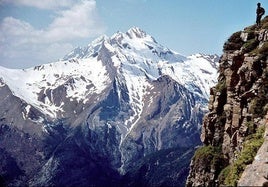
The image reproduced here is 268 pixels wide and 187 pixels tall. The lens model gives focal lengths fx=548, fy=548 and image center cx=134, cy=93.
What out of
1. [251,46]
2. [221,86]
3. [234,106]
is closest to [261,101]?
[234,106]

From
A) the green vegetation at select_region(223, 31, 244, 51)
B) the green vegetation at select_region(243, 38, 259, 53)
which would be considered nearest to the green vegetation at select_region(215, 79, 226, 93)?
the green vegetation at select_region(223, 31, 244, 51)

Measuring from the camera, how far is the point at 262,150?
30.7 meters

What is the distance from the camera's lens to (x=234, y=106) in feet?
243

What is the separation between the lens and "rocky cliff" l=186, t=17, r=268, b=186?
66562 mm

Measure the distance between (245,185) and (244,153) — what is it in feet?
51.5

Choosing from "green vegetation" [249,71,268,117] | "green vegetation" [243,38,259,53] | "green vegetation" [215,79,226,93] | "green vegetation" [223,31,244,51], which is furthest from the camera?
"green vegetation" [223,31,244,51]

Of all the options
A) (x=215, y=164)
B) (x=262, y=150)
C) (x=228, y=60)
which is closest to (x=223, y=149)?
(x=215, y=164)

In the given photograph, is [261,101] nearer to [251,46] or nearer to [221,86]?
[251,46]

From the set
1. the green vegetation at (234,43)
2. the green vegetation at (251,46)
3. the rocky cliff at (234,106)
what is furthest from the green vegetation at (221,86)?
the green vegetation at (251,46)

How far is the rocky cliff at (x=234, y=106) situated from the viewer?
218 feet

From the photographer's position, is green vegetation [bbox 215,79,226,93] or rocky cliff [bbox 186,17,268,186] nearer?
rocky cliff [bbox 186,17,268,186]

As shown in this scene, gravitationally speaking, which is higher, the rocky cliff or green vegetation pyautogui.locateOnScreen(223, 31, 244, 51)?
green vegetation pyautogui.locateOnScreen(223, 31, 244, 51)

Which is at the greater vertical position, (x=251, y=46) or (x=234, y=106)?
(x=251, y=46)

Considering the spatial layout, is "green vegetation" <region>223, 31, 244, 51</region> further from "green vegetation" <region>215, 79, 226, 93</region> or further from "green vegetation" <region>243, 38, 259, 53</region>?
"green vegetation" <region>243, 38, 259, 53</region>
